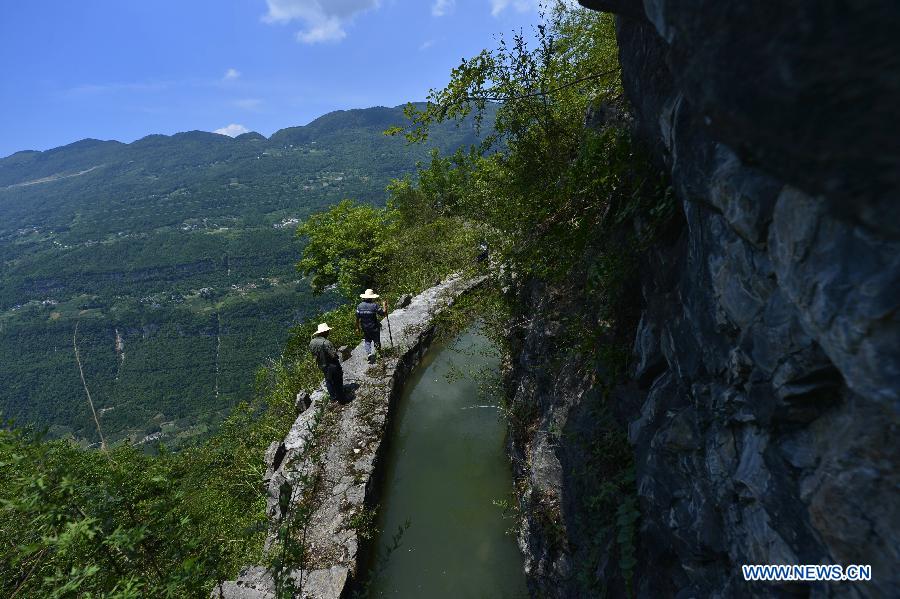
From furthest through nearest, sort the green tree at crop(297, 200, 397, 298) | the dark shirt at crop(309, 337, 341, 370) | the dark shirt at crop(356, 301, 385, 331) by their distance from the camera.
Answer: the green tree at crop(297, 200, 397, 298) < the dark shirt at crop(356, 301, 385, 331) < the dark shirt at crop(309, 337, 341, 370)

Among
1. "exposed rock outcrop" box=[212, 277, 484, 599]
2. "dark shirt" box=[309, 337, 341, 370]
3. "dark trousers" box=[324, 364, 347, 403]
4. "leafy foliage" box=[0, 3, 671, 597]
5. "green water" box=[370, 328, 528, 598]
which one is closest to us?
"leafy foliage" box=[0, 3, 671, 597]

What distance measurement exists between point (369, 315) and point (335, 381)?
2153 millimetres

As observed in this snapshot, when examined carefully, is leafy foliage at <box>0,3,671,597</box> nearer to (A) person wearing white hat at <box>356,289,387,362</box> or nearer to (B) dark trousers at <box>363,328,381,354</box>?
(B) dark trousers at <box>363,328,381,354</box>

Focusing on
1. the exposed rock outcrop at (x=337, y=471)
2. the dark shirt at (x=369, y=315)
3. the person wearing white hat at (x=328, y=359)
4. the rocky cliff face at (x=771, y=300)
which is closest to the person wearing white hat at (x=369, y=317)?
the dark shirt at (x=369, y=315)

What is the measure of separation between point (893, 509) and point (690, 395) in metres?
1.81

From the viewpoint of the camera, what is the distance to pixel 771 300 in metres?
2.55

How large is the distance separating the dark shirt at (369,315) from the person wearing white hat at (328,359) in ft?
5.20

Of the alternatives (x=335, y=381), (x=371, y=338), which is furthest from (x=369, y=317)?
(x=335, y=381)

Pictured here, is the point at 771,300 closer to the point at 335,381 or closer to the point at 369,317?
the point at 335,381

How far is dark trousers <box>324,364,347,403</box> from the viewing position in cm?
986

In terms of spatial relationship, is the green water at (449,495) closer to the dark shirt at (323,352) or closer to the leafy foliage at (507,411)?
the leafy foliage at (507,411)

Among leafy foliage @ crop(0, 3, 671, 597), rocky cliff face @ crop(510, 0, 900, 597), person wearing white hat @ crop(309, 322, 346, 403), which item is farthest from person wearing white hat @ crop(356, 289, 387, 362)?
rocky cliff face @ crop(510, 0, 900, 597)

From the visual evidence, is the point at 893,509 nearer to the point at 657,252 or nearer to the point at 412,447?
the point at 657,252

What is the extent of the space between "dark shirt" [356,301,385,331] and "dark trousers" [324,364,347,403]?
181 cm
